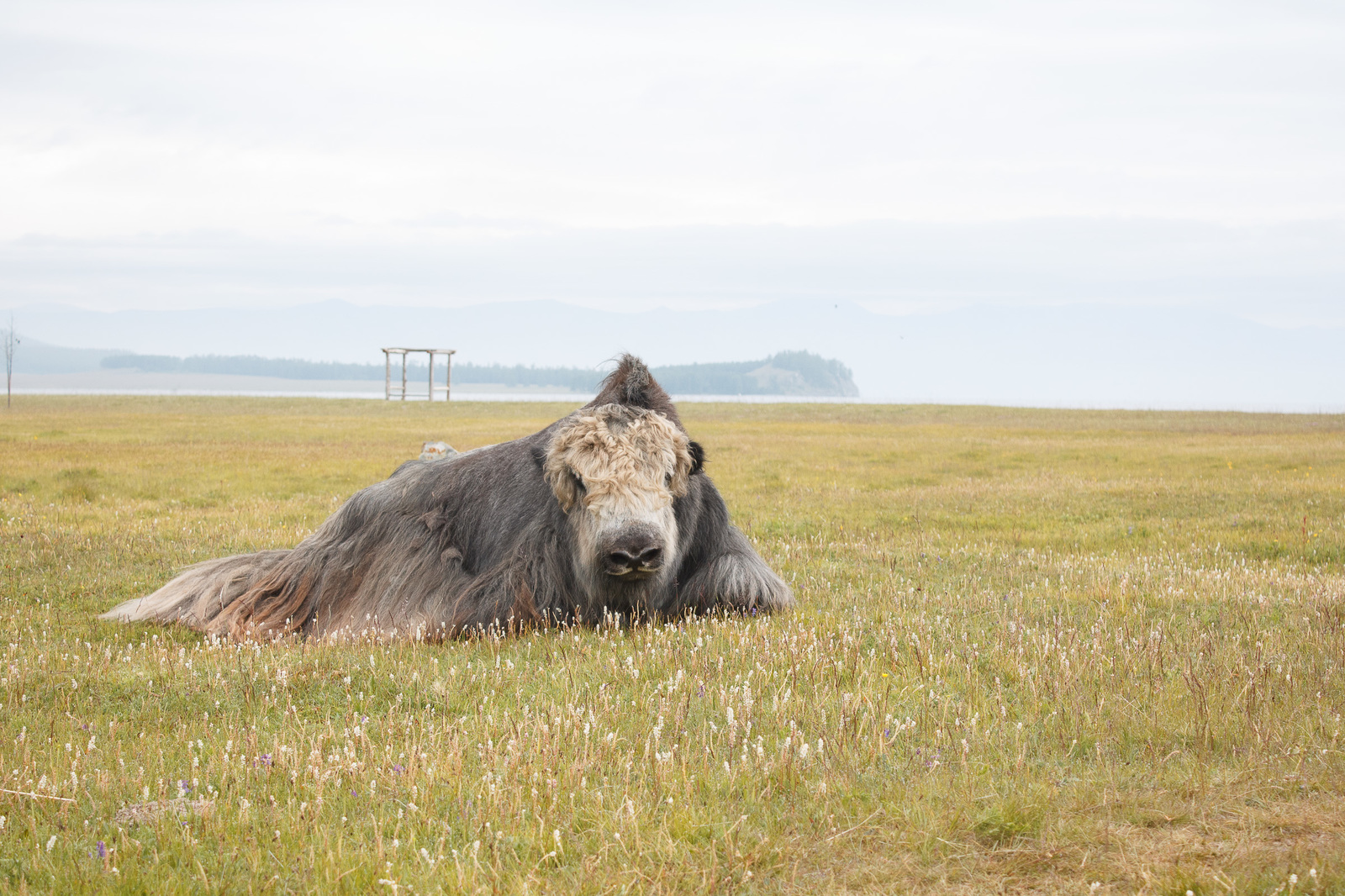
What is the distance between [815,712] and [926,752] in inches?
34.3

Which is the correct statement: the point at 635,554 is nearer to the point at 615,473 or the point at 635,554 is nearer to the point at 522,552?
the point at 615,473

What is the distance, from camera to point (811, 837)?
4402 millimetres

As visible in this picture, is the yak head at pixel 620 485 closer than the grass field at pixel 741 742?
No

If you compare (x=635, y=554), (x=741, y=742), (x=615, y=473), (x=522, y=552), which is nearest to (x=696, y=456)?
(x=615, y=473)

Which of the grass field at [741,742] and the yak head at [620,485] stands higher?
the yak head at [620,485]

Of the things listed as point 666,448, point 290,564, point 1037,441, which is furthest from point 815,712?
point 1037,441

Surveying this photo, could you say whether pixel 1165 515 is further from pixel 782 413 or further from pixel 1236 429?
pixel 782 413

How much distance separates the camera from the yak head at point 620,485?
7.86m

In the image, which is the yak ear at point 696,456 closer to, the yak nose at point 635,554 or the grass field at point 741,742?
the yak nose at point 635,554

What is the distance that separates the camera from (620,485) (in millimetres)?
8000

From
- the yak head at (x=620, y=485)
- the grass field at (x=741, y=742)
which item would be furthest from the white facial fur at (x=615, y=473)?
the grass field at (x=741, y=742)

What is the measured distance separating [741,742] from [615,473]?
2996 mm

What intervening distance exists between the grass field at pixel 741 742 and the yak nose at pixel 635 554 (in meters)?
0.62

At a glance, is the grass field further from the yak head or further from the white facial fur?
the white facial fur
